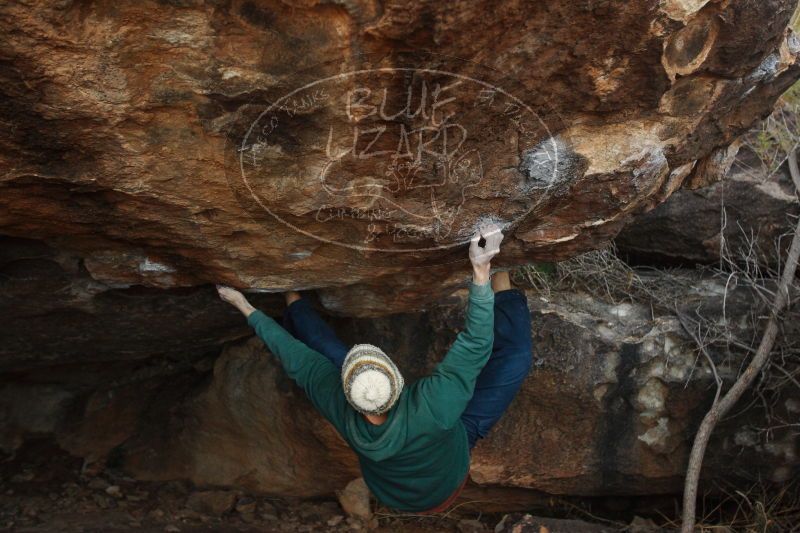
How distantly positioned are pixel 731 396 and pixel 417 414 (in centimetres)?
167

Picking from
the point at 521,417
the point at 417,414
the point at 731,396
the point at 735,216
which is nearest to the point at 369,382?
Answer: the point at 417,414

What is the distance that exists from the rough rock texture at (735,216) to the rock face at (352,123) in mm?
1312

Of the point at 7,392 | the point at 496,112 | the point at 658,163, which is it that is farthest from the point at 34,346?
the point at 658,163

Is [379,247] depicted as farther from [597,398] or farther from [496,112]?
[597,398]

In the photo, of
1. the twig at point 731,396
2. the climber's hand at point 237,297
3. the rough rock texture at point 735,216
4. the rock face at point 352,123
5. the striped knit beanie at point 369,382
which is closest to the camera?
the rock face at point 352,123

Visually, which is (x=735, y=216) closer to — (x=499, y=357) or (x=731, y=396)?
(x=731, y=396)

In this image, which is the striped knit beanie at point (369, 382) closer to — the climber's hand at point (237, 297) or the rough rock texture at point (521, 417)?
the climber's hand at point (237, 297)

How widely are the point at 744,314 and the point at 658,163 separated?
161 cm

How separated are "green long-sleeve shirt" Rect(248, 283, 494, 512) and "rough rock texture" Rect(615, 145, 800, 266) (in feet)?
6.02

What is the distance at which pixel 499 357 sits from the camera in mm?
2662

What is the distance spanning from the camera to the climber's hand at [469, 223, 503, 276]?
2.30 metres

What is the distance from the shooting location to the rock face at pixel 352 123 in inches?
66.9

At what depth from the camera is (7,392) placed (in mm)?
3781

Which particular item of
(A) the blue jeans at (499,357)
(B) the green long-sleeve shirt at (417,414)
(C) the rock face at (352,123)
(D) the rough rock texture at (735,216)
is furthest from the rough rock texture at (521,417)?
(C) the rock face at (352,123)
